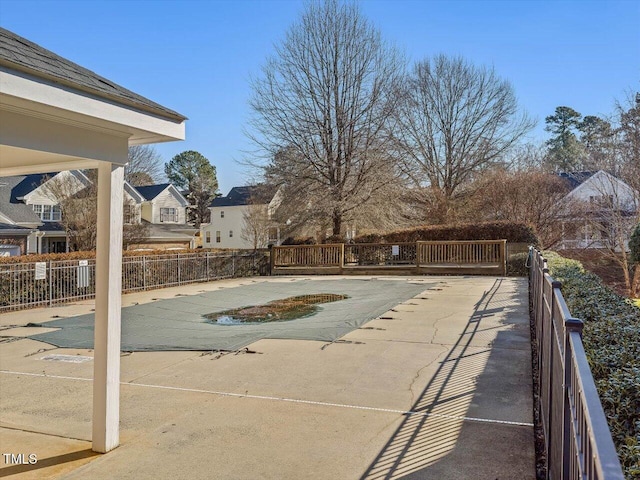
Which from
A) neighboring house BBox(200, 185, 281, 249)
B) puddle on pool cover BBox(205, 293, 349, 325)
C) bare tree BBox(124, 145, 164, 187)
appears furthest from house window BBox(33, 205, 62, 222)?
puddle on pool cover BBox(205, 293, 349, 325)

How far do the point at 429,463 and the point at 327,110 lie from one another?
2143cm

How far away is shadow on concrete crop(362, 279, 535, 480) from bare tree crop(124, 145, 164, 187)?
3679 cm

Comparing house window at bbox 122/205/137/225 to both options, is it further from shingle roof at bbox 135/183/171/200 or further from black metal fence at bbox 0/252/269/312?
shingle roof at bbox 135/183/171/200

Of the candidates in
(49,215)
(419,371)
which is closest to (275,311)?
(419,371)

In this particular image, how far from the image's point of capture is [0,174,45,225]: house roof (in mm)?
Answer: 24297

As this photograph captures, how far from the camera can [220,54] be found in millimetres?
13039

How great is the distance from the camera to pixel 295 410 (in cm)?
439

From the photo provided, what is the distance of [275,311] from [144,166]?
3611cm

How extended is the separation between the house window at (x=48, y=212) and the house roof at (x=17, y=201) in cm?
49

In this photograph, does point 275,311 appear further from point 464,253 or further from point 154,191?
point 154,191

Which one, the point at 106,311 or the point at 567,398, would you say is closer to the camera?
the point at 567,398

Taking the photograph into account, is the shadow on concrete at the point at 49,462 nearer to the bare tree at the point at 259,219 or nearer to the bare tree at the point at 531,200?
the bare tree at the point at 531,200

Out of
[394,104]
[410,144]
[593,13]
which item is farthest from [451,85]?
[593,13]

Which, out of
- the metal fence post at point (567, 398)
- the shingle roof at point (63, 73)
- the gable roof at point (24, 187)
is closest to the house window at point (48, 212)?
the gable roof at point (24, 187)
